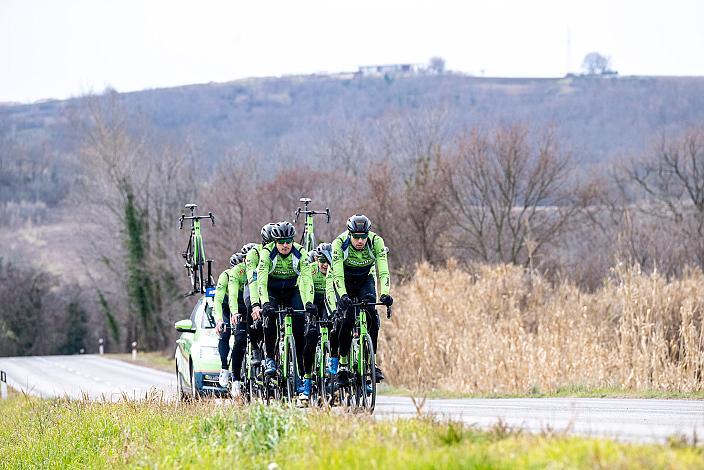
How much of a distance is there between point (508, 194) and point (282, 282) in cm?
4228

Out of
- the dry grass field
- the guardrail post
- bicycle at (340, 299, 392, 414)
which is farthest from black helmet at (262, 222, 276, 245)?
the guardrail post

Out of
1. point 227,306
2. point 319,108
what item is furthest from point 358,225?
point 319,108

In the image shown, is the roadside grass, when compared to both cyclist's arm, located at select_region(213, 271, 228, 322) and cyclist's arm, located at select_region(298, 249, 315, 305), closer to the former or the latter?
cyclist's arm, located at select_region(213, 271, 228, 322)

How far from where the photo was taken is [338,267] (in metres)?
14.1

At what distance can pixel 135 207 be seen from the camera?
6562 centimetres

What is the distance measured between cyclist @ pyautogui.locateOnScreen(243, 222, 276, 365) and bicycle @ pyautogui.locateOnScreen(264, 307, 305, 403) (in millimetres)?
273

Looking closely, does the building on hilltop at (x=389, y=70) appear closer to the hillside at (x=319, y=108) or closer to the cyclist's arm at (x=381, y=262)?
the hillside at (x=319, y=108)

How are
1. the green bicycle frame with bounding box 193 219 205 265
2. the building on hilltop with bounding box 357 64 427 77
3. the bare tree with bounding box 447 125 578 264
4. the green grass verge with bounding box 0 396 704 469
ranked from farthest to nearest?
the building on hilltop with bounding box 357 64 427 77 < the bare tree with bounding box 447 125 578 264 < the green bicycle frame with bounding box 193 219 205 265 < the green grass verge with bounding box 0 396 704 469

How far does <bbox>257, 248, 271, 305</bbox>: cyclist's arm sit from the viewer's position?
14625mm

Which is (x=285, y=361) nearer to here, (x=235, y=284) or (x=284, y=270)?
(x=284, y=270)

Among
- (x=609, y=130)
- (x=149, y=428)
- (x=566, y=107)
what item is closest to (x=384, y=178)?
(x=149, y=428)

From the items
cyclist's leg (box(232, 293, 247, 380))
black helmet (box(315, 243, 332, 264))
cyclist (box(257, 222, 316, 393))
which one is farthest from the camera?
black helmet (box(315, 243, 332, 264))

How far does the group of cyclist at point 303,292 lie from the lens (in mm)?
14102

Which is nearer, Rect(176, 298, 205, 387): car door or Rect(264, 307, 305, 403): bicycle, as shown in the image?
Rect(264, 307, 305, 403): bicycle
